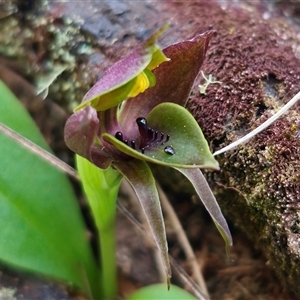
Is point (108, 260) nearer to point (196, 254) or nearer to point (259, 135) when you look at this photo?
point (196, 254)

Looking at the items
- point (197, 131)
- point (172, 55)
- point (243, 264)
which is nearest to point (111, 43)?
point (172, 55)

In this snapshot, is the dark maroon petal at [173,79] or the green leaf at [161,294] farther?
the green leaf at [161,294]

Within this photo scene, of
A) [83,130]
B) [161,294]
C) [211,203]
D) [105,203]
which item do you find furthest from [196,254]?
[83,130]

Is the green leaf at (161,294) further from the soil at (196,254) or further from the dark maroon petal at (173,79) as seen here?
the dark maroon petal at (173,79)

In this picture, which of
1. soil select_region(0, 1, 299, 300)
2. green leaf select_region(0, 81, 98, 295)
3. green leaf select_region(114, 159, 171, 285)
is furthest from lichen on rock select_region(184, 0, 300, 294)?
green leaf select_region(0, 81, 98, 295)

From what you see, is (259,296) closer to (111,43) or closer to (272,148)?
(272,148)

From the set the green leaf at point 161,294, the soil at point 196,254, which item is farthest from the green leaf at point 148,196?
the soil at point 196,254
